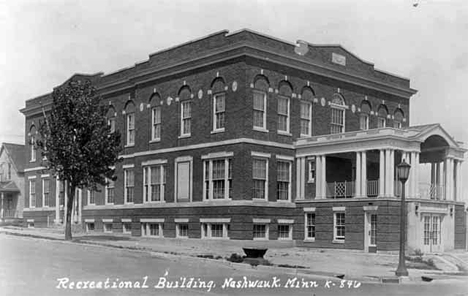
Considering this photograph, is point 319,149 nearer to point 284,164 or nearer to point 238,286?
point 284,164

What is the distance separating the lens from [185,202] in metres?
36.4

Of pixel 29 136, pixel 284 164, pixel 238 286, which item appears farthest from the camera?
pixel 29 136

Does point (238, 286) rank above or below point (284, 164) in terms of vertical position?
below

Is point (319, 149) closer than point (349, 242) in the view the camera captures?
No

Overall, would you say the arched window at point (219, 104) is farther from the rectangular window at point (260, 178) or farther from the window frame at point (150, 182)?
the window frame at point (150, 182)

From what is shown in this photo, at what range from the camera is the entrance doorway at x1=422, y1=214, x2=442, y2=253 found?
31.7m

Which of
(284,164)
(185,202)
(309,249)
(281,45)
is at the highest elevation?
(281,45)

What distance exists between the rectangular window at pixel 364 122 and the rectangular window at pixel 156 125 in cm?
1285

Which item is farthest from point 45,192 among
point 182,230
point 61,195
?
point 182,230

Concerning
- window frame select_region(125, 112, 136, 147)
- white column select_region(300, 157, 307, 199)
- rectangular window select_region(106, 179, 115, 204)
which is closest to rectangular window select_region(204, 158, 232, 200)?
white column select_region(300, 157, 307, 199)

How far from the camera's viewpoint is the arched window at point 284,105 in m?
35.2

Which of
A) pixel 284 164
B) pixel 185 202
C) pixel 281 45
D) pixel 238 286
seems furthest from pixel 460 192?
pixel 238 286

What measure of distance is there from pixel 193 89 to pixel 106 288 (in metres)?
22.4

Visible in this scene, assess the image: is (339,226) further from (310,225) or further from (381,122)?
(381,122)
